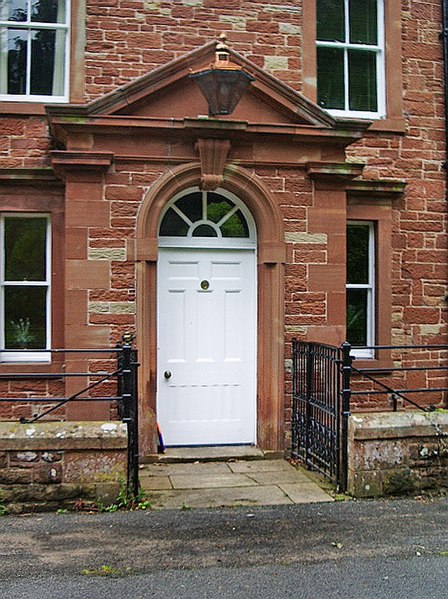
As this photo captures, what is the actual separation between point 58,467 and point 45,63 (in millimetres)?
5041

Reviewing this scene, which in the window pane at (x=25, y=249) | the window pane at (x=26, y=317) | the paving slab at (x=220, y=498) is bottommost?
the paving slab at (x=220, y=498)

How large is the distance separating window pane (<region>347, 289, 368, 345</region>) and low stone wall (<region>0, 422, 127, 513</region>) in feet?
13.4

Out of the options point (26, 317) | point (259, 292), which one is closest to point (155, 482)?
point (259, 292)

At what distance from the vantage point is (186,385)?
8.95 metres

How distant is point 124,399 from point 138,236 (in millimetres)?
2202

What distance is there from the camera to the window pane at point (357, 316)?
9891mm

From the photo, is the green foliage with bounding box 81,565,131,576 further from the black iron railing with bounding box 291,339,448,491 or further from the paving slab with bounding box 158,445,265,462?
the paving slab with bounding box 158,445,265,462

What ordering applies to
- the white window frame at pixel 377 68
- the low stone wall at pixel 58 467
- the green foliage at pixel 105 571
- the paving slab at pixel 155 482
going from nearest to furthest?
the green foliage at pixel 105 571, the low stone wall at pixel 58 467, the paving slab at pixel 155 482, the white window frame at pixel 377 68

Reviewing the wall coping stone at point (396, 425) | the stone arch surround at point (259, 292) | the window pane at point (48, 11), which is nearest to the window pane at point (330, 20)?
the stone arch surround at point (259, 292)

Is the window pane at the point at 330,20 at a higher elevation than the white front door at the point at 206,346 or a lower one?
higher

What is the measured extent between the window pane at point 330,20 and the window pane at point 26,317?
4.77m

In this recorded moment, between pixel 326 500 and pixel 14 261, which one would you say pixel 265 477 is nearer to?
pixel 326 500

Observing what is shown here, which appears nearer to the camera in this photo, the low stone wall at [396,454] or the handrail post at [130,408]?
the handrail post at [130,408]

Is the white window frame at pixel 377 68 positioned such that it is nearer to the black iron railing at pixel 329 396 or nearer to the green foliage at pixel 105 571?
the black iron railing at pixel 329 396
